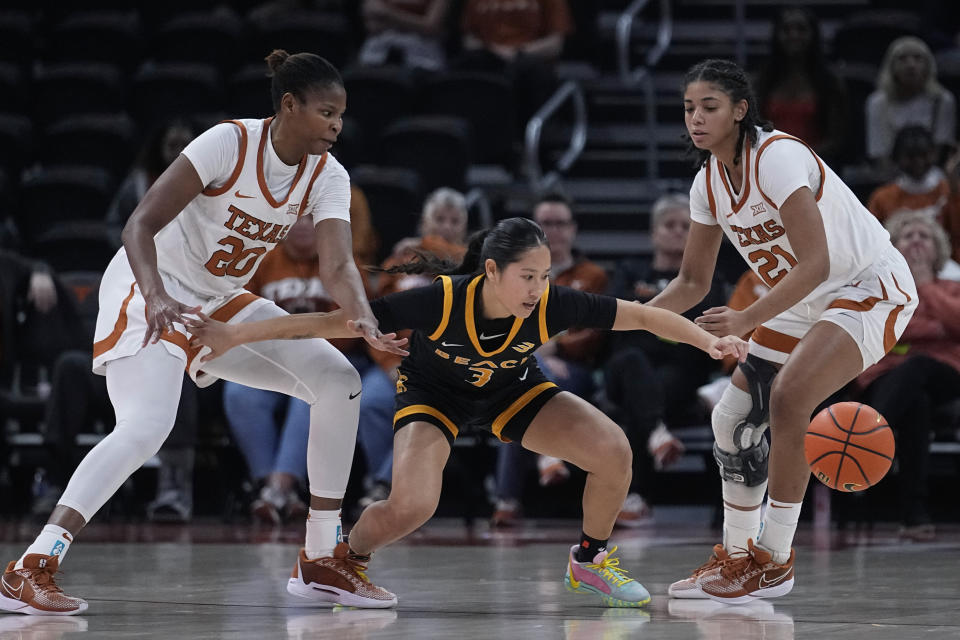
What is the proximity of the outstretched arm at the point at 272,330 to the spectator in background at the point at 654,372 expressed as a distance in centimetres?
327

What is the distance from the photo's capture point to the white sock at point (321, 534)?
465 centimetres

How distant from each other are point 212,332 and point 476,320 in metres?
0.81

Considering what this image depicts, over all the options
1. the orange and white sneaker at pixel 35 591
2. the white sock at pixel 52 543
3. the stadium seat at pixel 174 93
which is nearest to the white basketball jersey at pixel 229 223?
the white sock at pixel 52 543

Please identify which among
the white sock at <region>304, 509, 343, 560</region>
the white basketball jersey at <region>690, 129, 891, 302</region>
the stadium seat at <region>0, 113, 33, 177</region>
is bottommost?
the white sock at <region>304, 509, 343, 560</region>

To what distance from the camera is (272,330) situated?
4.37m

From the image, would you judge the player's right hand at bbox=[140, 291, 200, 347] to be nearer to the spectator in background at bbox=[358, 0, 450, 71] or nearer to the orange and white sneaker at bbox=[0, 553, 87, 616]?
the orange and white sneaker at bbox=[0, 553, 87, 616]

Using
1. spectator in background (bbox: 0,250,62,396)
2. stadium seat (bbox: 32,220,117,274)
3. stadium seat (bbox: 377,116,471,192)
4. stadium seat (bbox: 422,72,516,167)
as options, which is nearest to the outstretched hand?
spectator in background (bbox: 0,250,62,396)

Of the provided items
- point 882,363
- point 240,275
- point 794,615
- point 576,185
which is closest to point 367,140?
point 576,185

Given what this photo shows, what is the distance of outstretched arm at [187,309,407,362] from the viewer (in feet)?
14.2

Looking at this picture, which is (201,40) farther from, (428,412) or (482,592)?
(482,592)

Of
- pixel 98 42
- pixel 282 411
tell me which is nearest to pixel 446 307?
pixel 282 411

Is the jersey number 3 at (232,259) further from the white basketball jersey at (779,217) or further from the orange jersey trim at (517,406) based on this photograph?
the white basketball jersey at (779,217)

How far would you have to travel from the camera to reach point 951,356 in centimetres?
738

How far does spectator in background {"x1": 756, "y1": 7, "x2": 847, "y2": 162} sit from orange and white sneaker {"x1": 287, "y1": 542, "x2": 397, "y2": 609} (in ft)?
16.9
